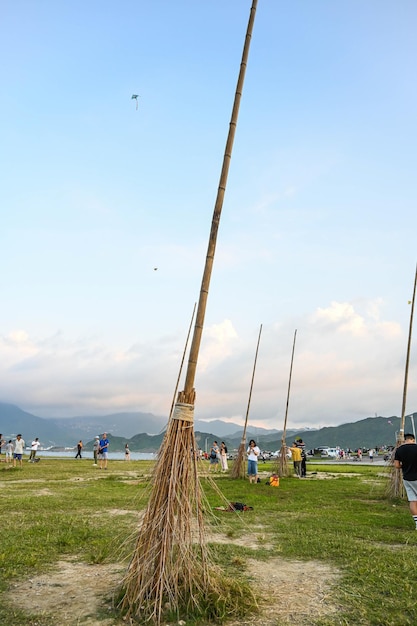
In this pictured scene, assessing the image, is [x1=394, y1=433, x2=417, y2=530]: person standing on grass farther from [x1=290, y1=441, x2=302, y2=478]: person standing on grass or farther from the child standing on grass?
the child standing on grass

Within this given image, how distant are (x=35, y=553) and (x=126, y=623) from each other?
2.55 metres

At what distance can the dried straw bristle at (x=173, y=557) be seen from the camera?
14.5 ft

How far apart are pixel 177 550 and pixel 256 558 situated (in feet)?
6.58

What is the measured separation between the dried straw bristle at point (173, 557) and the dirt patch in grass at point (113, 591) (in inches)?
12.1

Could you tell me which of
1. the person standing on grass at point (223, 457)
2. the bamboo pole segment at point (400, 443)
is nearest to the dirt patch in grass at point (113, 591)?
the bamboo pole segment at point (400, 443)

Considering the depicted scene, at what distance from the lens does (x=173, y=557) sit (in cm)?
472

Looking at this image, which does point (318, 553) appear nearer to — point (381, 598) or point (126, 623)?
point (381, 598)

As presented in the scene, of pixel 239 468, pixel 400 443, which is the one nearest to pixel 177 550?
pixel 400 443

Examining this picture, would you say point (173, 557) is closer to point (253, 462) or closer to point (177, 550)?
point (177, 550)

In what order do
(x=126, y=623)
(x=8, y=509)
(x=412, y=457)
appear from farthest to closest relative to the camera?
(x=8, y=509), (x=412, y=457), (x=126, y=623)

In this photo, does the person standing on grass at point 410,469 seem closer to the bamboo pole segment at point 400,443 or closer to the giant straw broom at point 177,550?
the bamboo pole segment at point 400,443

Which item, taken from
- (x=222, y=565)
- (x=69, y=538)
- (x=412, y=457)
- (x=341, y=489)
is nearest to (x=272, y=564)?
(x=222, y=565)

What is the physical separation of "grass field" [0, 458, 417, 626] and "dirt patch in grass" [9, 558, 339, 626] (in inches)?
0.4

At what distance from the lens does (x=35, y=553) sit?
20.6 ft
